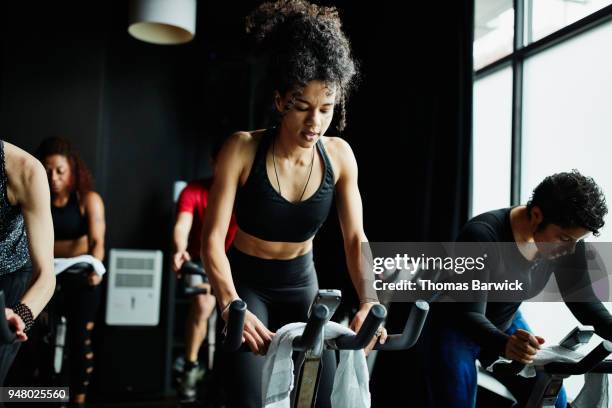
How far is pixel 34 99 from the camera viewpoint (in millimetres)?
4461

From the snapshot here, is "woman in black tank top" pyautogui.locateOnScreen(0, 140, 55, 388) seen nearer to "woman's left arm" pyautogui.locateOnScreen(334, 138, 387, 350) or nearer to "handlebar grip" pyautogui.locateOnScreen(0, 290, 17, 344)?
"handlebar grip" pyautogui.locateOnScreen(0, 290, 17, 344)

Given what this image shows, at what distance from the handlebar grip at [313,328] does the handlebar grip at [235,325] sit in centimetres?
14

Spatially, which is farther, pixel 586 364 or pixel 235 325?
pixel 586 364

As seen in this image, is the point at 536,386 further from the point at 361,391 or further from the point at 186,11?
the point at 186,11

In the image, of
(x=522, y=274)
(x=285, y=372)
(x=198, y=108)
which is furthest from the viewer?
(x=198, y=108)

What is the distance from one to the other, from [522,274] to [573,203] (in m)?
0.31

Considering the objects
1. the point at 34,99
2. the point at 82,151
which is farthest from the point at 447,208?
the point at 34,99

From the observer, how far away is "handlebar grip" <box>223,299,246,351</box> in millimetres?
1426

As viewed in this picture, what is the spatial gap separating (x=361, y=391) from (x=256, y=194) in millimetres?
637

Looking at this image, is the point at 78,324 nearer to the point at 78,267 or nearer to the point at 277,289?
the point at 78,267

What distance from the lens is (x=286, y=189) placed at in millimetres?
1992

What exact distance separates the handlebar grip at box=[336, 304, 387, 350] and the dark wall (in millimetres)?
2089

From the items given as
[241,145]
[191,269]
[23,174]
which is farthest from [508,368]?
[191,269]

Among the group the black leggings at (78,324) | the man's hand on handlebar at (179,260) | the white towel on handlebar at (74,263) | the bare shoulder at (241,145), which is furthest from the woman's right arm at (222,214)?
the black leggings at (78,324)
